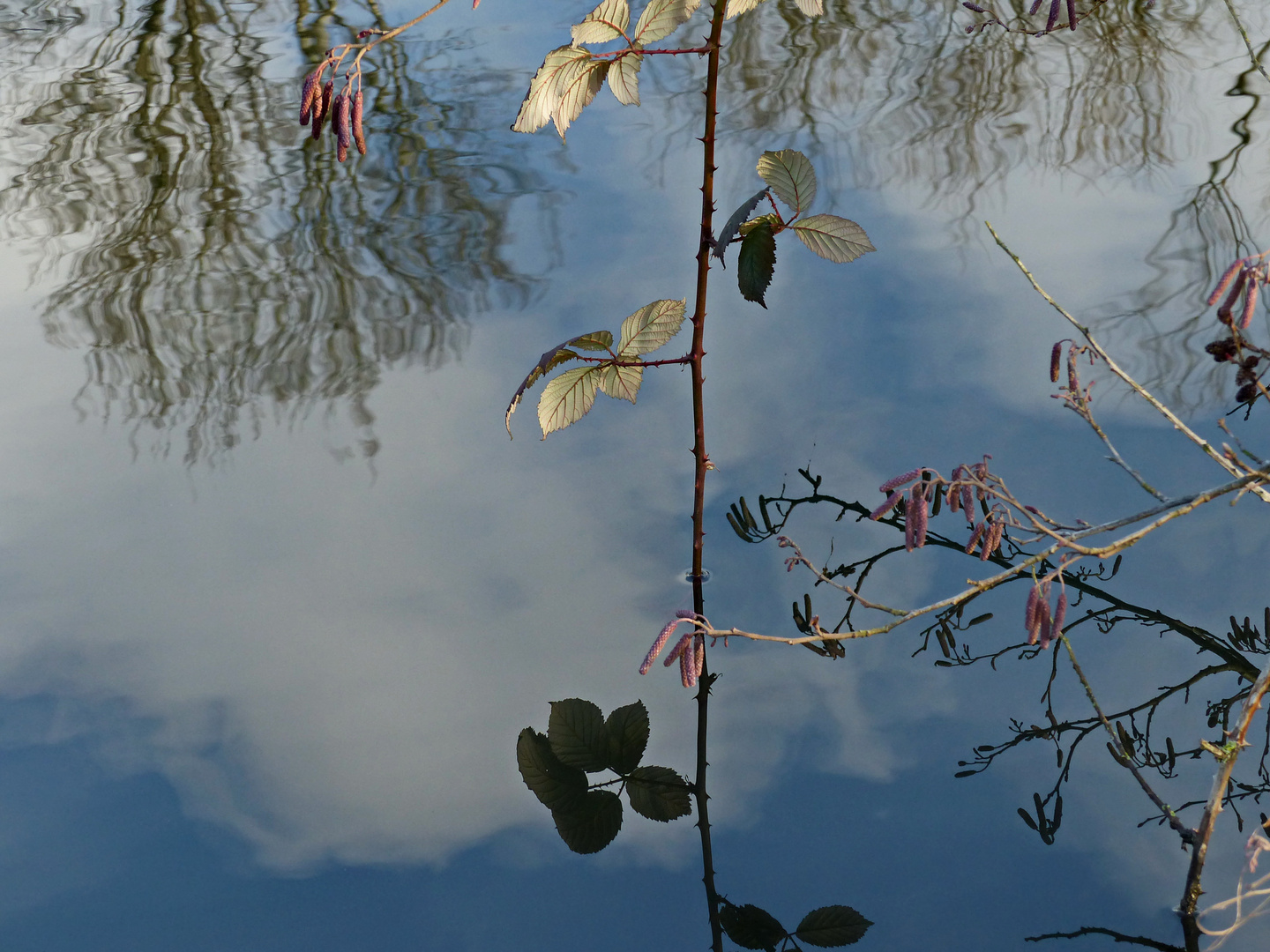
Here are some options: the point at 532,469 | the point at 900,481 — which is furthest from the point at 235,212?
the point at 900,481

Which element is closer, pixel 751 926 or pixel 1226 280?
pixel 1226 280

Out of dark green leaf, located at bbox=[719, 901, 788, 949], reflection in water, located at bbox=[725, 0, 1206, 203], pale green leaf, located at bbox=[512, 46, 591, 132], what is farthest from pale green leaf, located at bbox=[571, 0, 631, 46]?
reflection in water, located at bbox=[725, 0, 1206, 203]

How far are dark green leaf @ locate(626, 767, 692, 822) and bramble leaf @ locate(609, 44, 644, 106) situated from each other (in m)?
0.74

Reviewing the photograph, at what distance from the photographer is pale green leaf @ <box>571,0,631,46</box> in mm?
1214

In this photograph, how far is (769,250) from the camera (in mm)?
1297

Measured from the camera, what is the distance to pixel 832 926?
3.45 feet

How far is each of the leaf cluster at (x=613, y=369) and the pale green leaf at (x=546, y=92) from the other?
246mm

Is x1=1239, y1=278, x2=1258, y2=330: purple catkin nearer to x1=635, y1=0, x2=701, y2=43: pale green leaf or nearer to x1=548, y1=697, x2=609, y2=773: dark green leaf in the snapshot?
x1=635, y1=0, x2=701, y2=43: pale green leaf

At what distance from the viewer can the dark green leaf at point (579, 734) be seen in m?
1.25

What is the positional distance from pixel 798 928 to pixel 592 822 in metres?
0.24

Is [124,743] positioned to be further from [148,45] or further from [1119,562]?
[148,45]

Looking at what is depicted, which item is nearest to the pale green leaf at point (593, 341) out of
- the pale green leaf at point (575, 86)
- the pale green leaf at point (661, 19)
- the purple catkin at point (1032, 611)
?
the pale green leaf at point (575, 86)

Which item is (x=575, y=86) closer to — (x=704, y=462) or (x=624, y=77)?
(x=624, y=77)

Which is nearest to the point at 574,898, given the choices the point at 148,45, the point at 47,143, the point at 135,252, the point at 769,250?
the point at 769,250
